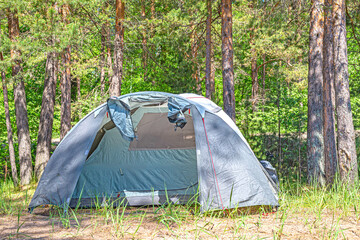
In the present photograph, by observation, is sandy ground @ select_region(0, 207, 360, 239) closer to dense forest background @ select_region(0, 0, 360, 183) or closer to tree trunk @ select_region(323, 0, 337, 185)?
tree trunk @ select_region(323, 0, 337, 185)

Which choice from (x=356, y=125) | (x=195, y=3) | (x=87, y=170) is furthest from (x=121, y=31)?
(x=356, y=125)

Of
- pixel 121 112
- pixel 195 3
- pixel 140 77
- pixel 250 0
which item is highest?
pixel 250 0

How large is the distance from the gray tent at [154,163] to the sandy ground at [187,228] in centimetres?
33

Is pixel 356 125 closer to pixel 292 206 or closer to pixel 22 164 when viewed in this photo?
pixel 292 206

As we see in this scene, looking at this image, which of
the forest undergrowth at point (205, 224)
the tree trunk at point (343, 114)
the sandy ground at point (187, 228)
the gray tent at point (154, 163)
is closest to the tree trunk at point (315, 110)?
the tree trunk at point (343, 114)

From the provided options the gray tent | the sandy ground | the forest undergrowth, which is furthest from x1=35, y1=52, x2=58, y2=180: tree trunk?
the sandy ground

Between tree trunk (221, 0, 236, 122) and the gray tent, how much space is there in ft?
8.62

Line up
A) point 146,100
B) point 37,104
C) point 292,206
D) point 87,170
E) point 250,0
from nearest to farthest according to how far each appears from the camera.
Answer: point 292,206
point 146,100
point 87,170
point 250,0
point 37,104

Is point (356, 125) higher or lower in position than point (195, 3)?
lower

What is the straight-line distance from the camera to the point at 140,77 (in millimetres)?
16219

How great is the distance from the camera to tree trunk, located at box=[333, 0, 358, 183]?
5211mm

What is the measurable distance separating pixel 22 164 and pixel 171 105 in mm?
6656

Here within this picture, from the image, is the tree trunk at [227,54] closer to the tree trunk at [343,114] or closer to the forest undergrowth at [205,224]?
the tree trunk at [343,114]

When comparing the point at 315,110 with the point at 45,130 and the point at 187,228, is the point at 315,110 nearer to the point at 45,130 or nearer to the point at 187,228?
the point at 187,228
